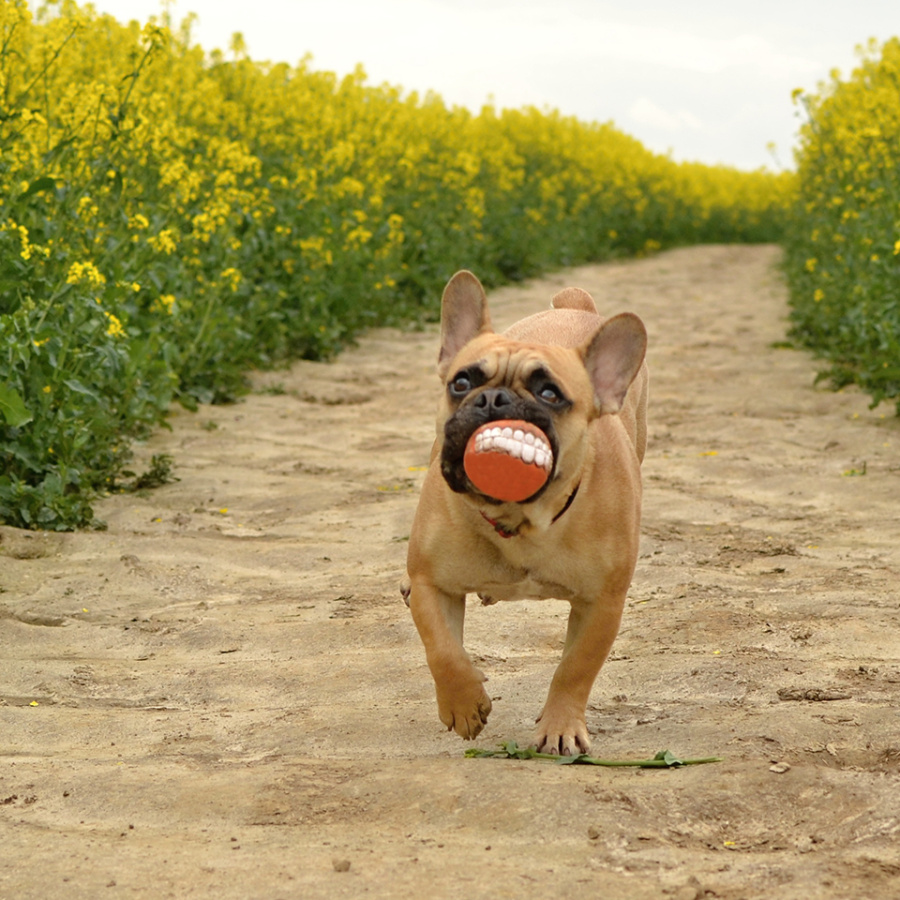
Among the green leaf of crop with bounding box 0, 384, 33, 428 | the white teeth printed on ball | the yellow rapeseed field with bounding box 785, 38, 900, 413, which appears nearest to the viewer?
the white teeth printed on ball

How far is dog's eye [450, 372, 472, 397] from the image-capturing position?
3271 millimetres

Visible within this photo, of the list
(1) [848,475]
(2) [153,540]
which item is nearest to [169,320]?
(2) [153,540]

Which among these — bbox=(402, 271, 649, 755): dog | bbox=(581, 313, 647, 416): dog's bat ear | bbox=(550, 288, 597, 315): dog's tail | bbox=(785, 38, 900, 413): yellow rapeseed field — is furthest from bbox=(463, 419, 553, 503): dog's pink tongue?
bbox=(785, 38, 900, 413): yellow rapeseed field

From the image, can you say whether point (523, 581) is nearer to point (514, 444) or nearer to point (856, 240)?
point (514, 444)

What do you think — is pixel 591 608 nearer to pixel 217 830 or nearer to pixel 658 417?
pixel 217 830

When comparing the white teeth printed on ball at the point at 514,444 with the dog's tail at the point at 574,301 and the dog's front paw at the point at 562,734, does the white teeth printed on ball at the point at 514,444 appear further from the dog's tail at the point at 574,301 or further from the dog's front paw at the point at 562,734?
the dog's tail at the point at 574,301

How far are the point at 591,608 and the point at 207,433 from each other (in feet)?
17.0

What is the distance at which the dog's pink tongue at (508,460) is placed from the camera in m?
2.96

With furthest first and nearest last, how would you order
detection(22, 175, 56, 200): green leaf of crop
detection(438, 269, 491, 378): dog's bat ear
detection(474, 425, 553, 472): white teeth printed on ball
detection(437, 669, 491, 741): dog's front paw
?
detection(22, 175, 56, 200): green leaf of crop < detection(438, 269, 491, 378): dog's bat ear < detection(437, 669, 491, 741): dog's front paw < detection(474, 425, 553, 472): white teeth printed on ball

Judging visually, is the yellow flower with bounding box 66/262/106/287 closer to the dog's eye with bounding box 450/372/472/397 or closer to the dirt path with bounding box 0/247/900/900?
the dirt path with bounding box 0/247/900/900

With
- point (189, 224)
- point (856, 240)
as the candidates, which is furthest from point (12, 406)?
point (856, 240)

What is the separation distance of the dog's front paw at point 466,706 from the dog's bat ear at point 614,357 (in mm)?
841

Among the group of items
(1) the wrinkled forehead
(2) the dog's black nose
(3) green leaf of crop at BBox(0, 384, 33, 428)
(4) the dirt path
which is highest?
(1) the wrinkled forehead

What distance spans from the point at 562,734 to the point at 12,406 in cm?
296
